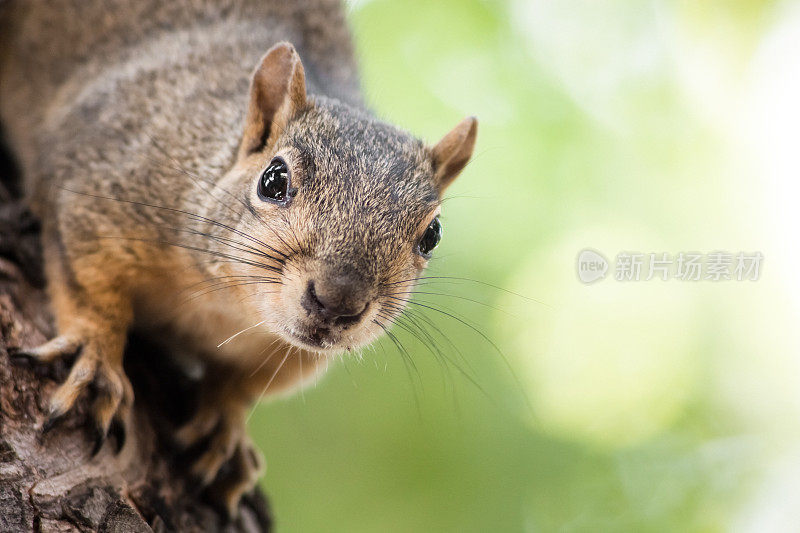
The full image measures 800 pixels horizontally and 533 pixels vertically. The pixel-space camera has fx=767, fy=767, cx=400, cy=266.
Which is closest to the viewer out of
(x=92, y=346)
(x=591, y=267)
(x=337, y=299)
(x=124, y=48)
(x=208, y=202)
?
(x=337, y=299)

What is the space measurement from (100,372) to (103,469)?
1.09 ft

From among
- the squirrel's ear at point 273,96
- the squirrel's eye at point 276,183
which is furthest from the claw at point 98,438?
the squirrel's ear at point 273,96

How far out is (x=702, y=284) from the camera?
15.9 feet

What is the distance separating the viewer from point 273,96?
2422mm

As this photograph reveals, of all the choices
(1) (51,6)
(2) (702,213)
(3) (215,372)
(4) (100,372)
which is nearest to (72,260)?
(4) (100,372)

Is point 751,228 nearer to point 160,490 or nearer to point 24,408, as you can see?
point 160,490

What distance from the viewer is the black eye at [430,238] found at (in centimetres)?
225

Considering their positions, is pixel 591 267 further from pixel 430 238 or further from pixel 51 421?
pixel 51 421

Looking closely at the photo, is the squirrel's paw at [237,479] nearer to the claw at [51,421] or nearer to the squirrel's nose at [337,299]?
the claw at [51,421]

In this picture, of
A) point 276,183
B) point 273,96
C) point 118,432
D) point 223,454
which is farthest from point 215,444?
point 273,96

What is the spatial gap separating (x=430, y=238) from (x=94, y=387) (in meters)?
1.04

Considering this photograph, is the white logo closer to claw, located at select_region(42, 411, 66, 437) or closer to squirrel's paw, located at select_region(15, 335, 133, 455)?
squirrel's paw, located at select_region(15, 335, 133, 455)

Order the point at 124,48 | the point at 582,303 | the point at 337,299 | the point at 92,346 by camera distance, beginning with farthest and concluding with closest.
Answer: the point at 582,303
the point at 124,48
the point at 92,346
the point at 337,299

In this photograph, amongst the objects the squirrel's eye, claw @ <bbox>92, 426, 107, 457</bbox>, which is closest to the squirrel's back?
the squirrel's eye
